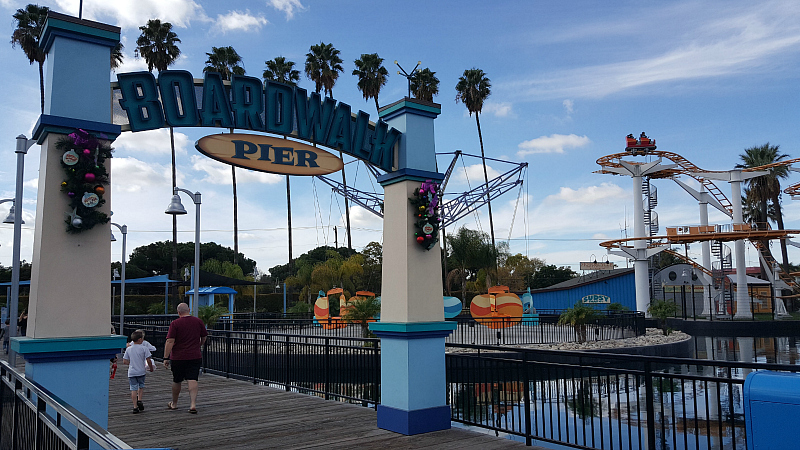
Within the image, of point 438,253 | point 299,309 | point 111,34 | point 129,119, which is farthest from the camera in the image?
point 299,309

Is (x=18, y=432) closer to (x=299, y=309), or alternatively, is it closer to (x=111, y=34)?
(x=111, y=34)

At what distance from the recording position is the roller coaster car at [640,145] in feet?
133

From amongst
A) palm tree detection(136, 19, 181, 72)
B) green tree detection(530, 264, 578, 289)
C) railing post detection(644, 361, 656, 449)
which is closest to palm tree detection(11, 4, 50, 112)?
palm tree detection(136, 19, 181, 72)

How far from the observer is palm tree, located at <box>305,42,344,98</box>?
44031 mm

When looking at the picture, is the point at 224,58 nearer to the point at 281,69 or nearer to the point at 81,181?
the point at 281,69

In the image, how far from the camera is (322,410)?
30.6ft

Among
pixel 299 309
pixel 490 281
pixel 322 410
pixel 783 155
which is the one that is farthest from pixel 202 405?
pixel 783 155

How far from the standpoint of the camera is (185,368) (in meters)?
9.21

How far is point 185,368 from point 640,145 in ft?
125

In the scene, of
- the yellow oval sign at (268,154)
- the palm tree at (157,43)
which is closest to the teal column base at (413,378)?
the yellow oval sign at (268,154)

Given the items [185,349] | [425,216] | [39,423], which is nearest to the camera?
[39,423]

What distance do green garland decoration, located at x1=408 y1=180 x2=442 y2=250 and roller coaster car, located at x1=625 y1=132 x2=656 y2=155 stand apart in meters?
36.4

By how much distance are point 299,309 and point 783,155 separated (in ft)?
165

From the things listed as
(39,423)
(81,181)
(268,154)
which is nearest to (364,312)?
(268,154)
